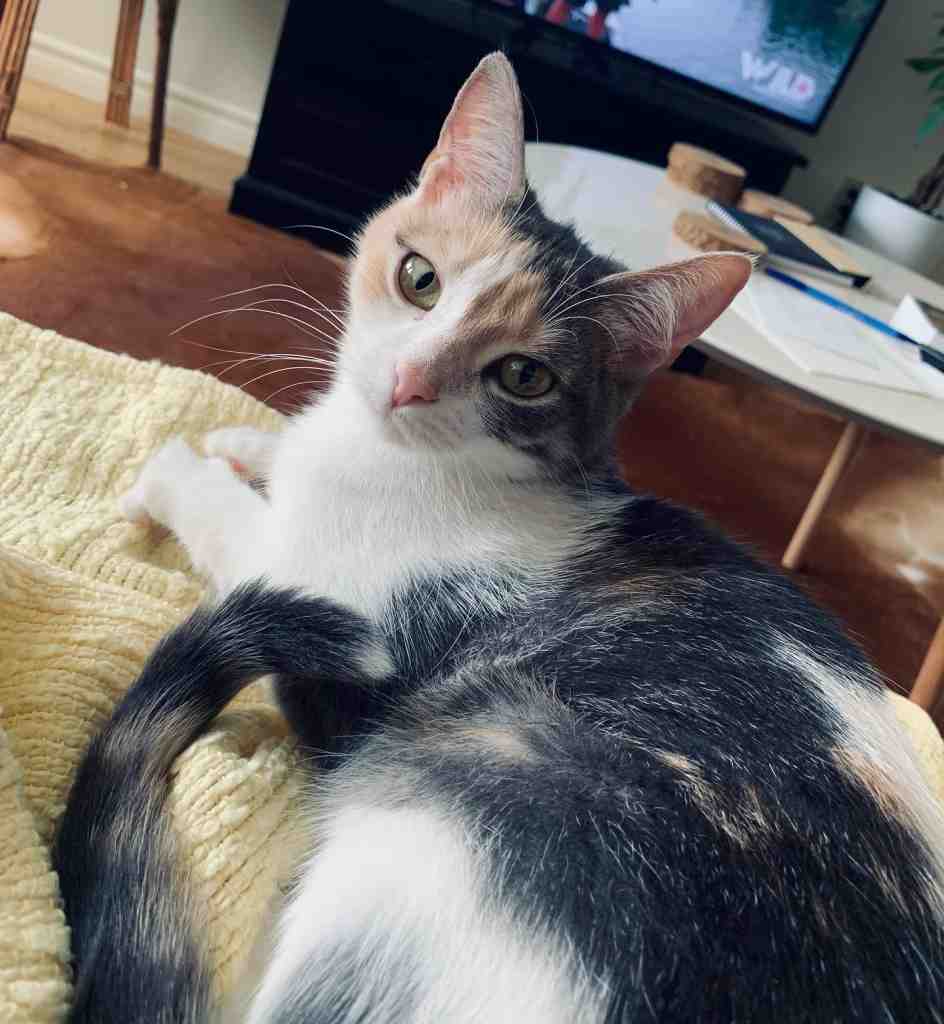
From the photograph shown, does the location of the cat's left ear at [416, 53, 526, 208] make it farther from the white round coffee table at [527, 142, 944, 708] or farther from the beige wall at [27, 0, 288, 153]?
the beige wall at [27, 0, 288, 153]

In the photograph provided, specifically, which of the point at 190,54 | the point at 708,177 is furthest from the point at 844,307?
the point at 190,54

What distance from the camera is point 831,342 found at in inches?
59.4

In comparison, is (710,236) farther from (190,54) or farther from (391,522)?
(190,54)

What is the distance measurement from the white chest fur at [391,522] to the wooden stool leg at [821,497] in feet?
4.22

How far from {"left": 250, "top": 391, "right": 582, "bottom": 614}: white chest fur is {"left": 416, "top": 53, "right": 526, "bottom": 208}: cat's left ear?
0.90 ft

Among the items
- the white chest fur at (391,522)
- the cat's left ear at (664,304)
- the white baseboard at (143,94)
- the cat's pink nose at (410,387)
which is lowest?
the white baseboard at (143,94)

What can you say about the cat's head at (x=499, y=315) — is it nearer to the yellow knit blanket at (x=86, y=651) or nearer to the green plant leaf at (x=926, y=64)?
Result: the yellow knit blanket at (x=86, y=651)

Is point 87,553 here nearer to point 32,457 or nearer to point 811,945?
point 32,457

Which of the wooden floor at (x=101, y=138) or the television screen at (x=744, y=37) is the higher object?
the television screen at (x=744, y=37)

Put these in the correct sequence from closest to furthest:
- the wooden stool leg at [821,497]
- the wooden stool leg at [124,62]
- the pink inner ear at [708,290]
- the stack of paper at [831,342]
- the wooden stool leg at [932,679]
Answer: the pink inner ear at [708,290]
the stack of paper at [831,342]
the wooden stool leg at [932,679]
the wooden stool leg at [821,497]
the wooden stool leg at [124,62]

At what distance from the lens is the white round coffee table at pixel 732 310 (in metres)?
1.35

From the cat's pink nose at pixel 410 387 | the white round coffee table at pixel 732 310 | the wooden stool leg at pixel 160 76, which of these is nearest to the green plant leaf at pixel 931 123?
the white round coffee table at pixel 732 310

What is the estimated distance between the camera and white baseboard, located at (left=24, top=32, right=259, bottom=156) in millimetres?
3148

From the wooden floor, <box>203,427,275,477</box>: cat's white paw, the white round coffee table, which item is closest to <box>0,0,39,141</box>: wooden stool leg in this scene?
the wooden floor
